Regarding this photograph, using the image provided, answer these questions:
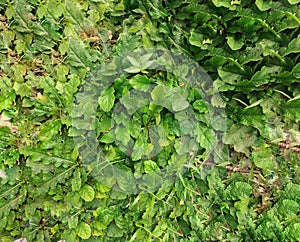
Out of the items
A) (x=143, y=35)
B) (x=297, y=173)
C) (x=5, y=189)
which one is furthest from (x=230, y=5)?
(x=5, y=189)

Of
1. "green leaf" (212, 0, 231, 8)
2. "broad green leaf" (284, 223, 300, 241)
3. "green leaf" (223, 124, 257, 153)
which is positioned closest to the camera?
"broad green leaf" (284, 223, 300, 241)

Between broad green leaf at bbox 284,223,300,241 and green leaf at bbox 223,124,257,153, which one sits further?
green leaf at bbox 223,124,257,153

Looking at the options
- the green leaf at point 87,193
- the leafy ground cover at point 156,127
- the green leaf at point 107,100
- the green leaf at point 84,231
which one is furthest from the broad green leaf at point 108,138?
the green leaf at point 84,231

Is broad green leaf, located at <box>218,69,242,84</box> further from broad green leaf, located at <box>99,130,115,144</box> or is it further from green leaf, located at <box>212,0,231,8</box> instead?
broad green leaf, located at <box>99,130,115,144</box>

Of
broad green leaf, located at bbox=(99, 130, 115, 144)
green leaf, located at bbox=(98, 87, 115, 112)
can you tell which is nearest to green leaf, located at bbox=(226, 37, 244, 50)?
green leaf, located at bbox=(98, 87, 115, 112)

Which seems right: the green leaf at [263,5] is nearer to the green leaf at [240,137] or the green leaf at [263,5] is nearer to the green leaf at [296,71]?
the green leaf at [296,71]

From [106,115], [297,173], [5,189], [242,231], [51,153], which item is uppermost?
[106,115]

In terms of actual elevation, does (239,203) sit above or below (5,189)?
below

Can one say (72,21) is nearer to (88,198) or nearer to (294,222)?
(88,198)
